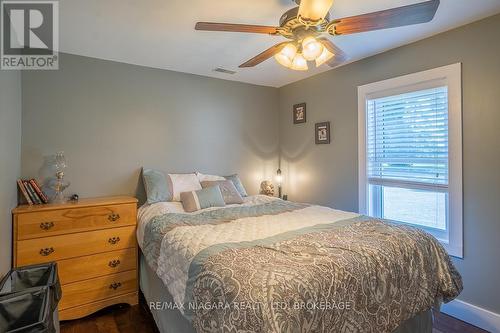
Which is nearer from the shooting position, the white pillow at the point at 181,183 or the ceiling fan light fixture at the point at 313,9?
the ceiling fan light fixture at the point at 313,9

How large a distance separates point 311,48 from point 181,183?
1914 millimetres

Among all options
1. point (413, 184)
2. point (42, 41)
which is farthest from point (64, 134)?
point (413, 184)

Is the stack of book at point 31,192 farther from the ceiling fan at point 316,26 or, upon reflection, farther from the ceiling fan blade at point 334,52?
the ceiling fan blade at point 334,52

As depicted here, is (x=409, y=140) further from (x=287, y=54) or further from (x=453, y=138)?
(x=287, y=54)

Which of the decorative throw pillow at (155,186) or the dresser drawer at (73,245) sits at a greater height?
the decorative throw pillow at (155,186)

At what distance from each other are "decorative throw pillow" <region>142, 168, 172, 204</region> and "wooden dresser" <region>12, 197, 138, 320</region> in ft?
0.90

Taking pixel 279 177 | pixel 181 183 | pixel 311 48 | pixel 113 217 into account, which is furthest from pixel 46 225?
pixel 279 177

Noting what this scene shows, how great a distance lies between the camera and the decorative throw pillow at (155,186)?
2.73 metres

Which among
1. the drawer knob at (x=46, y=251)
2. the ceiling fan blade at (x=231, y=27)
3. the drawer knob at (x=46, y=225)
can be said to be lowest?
the drawer knob at (x=46, y=251)

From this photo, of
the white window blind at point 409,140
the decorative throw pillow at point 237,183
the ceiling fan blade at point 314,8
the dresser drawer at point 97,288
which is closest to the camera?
the ceiling fan blade at point 314,8

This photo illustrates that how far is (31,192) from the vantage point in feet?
7.50

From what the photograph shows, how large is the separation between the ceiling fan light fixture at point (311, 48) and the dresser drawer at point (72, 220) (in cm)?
194

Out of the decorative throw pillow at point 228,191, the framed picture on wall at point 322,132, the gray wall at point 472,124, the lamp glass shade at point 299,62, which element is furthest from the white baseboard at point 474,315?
the lamp glass shade at point 299,62

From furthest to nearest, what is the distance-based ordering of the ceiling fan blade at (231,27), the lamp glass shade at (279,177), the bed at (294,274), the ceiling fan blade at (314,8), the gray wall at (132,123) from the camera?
the lamp glass shade at (279,177)
the gray wall at (132,123)
the ceiling fan blade at (231,27)
the ceiling fan blade at (314,8)
the bed at (294,274)
